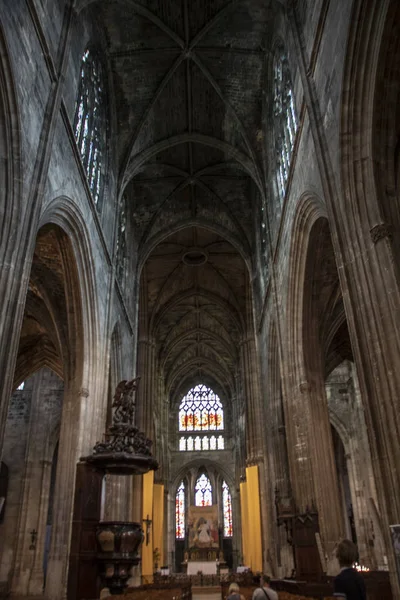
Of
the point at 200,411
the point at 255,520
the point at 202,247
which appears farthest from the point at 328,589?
the point at 200,411

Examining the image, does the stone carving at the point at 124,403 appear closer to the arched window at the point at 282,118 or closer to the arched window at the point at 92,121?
the arched window at the point at 92,121

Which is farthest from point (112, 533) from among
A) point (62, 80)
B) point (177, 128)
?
point (177, 128)

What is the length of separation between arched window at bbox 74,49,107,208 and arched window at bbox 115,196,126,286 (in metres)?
3.15

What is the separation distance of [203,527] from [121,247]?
915 inches

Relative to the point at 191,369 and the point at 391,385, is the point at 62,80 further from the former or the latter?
the point at 191,369

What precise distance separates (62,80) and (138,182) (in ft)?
37.2

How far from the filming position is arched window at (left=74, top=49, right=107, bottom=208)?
1415 cm

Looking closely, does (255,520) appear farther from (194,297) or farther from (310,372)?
(194,297)

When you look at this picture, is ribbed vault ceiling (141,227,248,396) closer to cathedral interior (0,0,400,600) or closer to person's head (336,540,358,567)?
cathedral interior (0,0,400,600)

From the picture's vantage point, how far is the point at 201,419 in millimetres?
43031

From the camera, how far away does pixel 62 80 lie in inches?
437

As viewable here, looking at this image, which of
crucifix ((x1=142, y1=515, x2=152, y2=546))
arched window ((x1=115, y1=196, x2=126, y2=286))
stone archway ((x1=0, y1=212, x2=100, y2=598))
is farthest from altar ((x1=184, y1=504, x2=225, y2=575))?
stone archway ((x1=0, y1=212, x2=100, y2=598))

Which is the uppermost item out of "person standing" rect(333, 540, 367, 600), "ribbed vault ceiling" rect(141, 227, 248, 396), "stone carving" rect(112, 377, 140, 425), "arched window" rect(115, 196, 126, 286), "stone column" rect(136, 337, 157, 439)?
"ribbed vault ceiling" rect(141, 227, 248, 396)

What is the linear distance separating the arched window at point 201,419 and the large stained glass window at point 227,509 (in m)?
3.31
